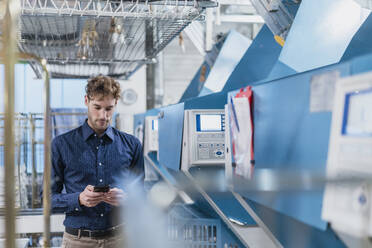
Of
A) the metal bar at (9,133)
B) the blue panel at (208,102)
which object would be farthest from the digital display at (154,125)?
the metal bar at (9,133)

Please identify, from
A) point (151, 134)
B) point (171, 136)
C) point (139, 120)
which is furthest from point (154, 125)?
point (171, 136)

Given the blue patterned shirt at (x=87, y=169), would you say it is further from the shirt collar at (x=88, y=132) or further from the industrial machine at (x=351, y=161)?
the industrial machine at (x=351, y=161)

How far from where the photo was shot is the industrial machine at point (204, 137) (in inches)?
92.0

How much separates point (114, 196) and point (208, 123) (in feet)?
2.77

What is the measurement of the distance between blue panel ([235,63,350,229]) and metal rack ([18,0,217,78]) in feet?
3.31

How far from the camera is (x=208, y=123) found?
238cm

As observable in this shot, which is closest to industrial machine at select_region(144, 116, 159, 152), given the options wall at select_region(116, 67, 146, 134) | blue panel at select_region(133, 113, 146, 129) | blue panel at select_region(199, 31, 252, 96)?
blue panel at select_region(133, 113, 146, 129)

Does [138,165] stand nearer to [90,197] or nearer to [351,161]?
[90,197]

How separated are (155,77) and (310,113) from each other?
6907 mm

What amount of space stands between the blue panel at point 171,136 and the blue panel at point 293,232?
1070 mm

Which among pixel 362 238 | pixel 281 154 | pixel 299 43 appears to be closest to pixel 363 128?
pixel 362 238

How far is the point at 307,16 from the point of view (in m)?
1.77

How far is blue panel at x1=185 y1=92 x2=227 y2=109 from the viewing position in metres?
2.38

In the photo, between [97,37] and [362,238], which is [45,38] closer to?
[97,37]
